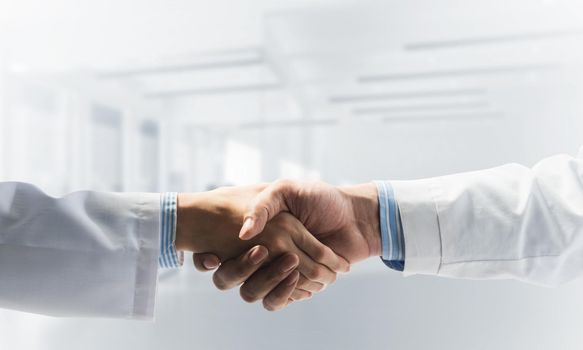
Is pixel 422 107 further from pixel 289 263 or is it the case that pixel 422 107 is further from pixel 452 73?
pixel 289 263

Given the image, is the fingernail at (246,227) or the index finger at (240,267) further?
the index finger at (240,267)

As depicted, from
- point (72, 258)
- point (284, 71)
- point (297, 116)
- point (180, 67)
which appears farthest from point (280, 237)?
point (180, 67)

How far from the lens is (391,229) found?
73 centimetres

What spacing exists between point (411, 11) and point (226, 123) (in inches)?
26.9

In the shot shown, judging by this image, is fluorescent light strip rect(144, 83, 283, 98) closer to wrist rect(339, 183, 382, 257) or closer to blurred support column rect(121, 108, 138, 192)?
blurred support column rect(121, 108, 138, 192)

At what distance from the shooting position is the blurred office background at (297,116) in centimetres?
100

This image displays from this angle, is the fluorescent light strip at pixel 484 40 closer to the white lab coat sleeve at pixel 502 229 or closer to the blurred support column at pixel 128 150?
the white lab coat sleeve at pixel 502 229

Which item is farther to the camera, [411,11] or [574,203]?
[411,11]

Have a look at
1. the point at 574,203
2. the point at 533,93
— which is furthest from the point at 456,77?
the point at 574,203

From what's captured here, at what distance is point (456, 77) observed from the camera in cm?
120

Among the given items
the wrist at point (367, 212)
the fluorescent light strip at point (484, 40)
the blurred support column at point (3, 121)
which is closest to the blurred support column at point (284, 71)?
the fluorescent light strip at point (484, 40)

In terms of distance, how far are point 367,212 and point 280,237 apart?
18 cm

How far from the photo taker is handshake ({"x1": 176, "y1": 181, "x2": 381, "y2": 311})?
2.47 feet

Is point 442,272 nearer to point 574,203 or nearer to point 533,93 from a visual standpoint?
point 574,203
